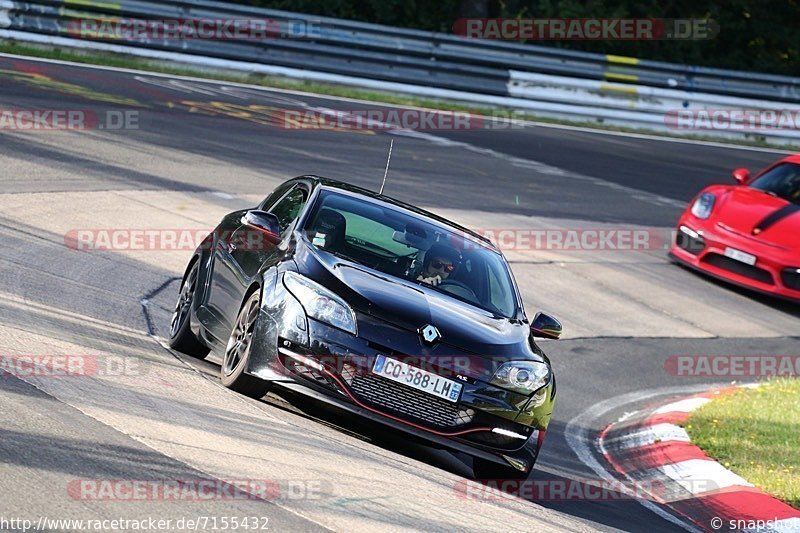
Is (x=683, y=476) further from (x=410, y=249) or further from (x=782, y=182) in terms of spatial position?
(x=782, y=182)

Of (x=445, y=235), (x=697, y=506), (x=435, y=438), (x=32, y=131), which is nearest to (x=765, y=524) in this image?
(x=697, y=506)

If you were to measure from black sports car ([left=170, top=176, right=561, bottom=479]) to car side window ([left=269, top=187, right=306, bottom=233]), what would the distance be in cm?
4

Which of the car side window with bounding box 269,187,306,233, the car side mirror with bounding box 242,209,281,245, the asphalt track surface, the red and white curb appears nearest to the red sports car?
the asphalt track surface

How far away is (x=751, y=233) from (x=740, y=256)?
0.29m

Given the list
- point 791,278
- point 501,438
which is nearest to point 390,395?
point 501,438

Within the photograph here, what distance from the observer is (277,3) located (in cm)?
2828

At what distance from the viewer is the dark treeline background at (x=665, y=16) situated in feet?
95.8

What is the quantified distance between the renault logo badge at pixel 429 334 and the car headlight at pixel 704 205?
9107 millimetres

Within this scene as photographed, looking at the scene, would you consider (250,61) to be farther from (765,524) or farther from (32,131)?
(765,524)

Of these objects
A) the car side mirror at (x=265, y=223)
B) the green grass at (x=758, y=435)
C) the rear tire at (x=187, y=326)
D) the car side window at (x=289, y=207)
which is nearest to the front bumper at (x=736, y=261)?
the green grass at (x=758, y=435)

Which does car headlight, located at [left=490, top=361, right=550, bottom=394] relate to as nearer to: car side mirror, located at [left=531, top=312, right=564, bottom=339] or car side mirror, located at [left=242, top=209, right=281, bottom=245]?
car side mirror, located at [left=531, top=312, right=564, bottom=339]

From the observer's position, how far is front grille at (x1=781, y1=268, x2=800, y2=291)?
1470 cm

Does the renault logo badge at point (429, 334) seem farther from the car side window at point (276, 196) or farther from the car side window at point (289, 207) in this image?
the car side window at point (276, 196)

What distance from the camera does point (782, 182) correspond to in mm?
16031
